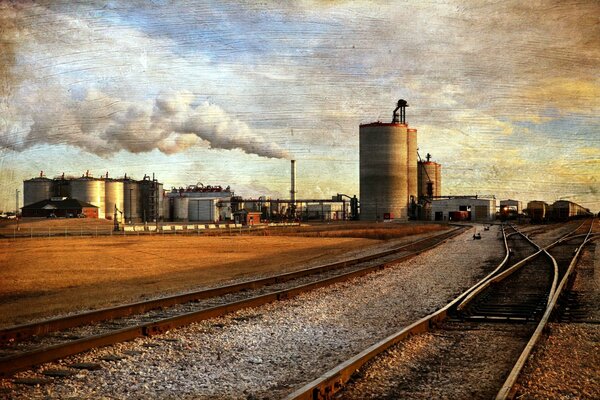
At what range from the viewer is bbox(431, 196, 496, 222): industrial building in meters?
112

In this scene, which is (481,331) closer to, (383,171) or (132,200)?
(383,171)

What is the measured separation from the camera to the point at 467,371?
7.16 m

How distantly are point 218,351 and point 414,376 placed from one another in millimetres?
2853

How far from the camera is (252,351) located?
27.3ft

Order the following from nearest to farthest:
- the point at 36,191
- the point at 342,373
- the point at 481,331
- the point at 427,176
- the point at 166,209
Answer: the point at 342,373, the point at 481,331, the point at 36,191, the point at 166,209, the point at 427,176

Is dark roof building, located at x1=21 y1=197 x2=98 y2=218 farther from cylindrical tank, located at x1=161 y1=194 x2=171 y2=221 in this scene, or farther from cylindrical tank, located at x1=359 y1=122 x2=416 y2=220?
cylindrical tank, located at x1=359 y1=122 x2=416 y2=220

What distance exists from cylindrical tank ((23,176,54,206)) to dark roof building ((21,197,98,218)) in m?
3.93

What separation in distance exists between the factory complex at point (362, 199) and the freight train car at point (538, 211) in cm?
15

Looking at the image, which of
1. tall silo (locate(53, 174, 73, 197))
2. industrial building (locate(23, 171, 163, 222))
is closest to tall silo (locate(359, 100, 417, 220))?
industrial building (locate(23, 171, 163, 222))

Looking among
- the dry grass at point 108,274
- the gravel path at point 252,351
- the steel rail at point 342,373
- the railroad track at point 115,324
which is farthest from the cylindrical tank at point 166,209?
the steel rail at point 342,373

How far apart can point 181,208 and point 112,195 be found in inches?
650

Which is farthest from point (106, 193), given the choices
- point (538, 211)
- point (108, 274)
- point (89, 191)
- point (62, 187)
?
point (108, 274)

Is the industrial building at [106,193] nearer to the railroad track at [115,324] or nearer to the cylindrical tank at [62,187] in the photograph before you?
the cylindrical tank at [62,187]

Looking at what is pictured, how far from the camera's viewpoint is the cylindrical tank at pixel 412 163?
343 feet
